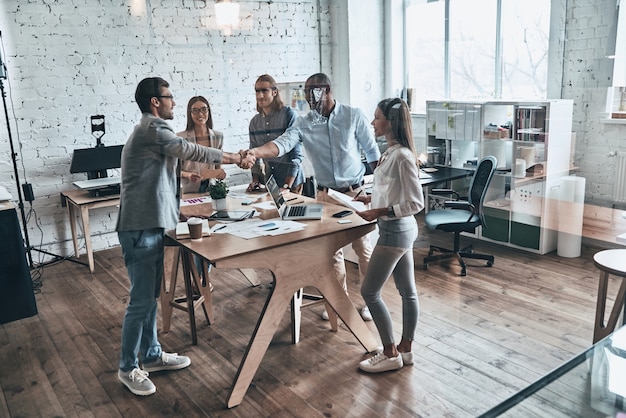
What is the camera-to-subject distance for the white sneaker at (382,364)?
3080mm

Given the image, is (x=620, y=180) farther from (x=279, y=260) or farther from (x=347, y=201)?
(x=279, y=260)

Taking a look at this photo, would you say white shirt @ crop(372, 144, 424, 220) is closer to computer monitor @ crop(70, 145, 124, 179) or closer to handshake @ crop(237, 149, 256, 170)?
handshake @ crop(237, 149, 256, 170)

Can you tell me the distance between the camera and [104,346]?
3623 mm

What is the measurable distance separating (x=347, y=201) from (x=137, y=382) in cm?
166

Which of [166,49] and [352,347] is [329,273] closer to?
[352,347]

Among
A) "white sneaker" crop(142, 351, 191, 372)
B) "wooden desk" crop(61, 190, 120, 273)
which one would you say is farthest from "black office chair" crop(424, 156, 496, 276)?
"wooden desk" crop(61, 190, 120, 273)

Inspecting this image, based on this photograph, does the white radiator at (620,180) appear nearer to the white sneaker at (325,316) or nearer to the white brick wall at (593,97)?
the white brick wall at (593,97)

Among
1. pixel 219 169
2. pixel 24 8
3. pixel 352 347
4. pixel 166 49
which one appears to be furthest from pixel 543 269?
pixel 24 8

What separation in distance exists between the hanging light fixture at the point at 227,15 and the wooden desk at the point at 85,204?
6.34ft

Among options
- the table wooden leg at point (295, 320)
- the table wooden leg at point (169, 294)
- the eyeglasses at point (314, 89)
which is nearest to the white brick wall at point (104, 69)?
the eyeglasses at point (314, 89)

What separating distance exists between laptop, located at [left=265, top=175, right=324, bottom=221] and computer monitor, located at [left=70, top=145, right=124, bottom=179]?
218 centimetres

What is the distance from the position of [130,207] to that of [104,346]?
1.22 meters

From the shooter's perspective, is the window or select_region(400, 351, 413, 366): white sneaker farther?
the window

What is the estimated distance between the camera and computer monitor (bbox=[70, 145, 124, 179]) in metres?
5.05
